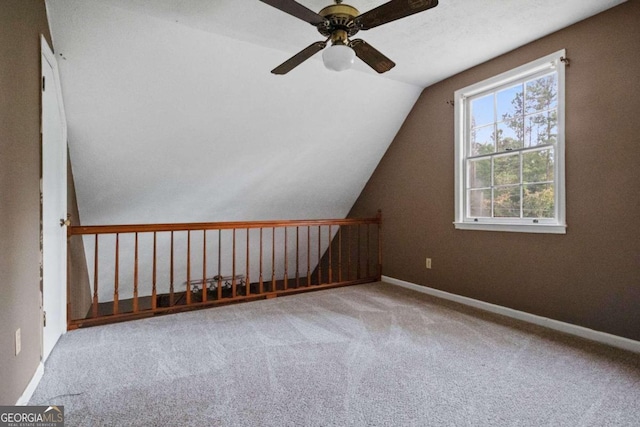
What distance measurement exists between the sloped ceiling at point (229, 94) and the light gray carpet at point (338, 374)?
1.60 m

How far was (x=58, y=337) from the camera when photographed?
94.2 inches

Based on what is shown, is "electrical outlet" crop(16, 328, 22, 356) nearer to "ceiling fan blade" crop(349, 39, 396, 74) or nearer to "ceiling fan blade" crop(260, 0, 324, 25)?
"ceiling fan blade" crop(260, 0, 324, 25)

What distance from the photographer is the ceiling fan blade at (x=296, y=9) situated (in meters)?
1.56

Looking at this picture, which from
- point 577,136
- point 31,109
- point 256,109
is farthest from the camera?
point 256,109

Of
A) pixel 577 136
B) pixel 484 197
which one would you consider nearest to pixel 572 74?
pixel 577 136

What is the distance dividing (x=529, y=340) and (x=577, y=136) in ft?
5.19

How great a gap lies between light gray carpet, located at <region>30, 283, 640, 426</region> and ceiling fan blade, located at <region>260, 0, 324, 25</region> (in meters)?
1.94

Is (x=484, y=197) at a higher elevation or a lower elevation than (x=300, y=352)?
higher

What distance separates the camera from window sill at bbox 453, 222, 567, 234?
2.61 m

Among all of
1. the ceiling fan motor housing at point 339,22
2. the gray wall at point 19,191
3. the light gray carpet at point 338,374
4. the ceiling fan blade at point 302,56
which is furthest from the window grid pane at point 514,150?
the gray wall at point 19,191

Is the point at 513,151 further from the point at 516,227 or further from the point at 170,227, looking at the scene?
the point at 170,227

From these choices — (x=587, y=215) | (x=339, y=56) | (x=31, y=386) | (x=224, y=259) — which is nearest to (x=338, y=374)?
(x=31, y=386)

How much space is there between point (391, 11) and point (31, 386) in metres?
2.66

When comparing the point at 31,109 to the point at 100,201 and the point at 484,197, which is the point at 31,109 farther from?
the point at 484,197
